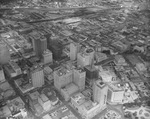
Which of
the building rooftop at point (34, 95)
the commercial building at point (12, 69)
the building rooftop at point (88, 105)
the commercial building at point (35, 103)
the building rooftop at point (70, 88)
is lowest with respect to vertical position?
the commercial building at point (35, 103)

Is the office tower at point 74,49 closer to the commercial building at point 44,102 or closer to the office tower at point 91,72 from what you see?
the office tower at point 91,72

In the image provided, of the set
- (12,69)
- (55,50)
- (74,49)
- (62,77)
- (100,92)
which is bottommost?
(12,69)

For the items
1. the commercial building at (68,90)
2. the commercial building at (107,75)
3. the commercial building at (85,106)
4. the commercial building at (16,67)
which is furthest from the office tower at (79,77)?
the commercial building at (16,67)

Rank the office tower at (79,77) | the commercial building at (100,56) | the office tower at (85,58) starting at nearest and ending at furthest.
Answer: the office tower at (79,77), the office tower at (85,58), the commercial building at (100,56)

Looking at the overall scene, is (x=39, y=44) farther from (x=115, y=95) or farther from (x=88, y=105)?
(x=115, y=95)

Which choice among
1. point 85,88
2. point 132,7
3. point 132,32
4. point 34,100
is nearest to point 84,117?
point 85,88

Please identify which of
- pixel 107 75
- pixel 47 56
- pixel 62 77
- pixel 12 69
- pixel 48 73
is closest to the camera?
pixel 62 77

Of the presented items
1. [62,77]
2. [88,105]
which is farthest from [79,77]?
[88,105]

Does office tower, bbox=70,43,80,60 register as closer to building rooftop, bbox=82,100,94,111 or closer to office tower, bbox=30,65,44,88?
office tower, bbox=30,65,44,88
